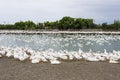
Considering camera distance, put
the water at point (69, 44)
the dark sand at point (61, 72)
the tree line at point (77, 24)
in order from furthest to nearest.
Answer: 1. the tree line at point (77, 24)
2. the water at point (69, 44)
3. the dark sand at point (61, 72)

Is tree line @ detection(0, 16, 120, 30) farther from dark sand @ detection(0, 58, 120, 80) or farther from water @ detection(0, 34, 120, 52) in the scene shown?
dark sand @ detection(0, 58, 120, 80)

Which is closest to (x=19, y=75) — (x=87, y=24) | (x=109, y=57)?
(x=109, y=57)

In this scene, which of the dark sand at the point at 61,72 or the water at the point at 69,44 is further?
the water at the point at 69,44

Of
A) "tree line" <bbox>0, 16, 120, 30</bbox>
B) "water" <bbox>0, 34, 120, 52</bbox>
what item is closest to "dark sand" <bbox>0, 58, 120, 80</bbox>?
"water" <bbox>0, 34, 120, 52</bbox>

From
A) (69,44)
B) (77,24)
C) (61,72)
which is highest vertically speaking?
(61,72)

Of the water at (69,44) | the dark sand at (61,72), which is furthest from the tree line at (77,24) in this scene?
the dark sand at (61,72)

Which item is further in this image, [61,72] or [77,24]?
[77,24]

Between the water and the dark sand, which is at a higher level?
the dark sand

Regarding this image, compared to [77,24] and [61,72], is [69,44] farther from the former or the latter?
[77,24]

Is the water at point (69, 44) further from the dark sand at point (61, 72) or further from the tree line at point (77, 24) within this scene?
the tree line at point (77, 24)

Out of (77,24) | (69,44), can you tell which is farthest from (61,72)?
(77,24)

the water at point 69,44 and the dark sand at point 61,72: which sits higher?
the dark sand at point 61,72

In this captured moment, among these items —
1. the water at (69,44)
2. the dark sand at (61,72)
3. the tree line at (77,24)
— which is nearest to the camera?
the dark sand at (61,72)

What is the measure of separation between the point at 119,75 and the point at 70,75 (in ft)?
6.92
